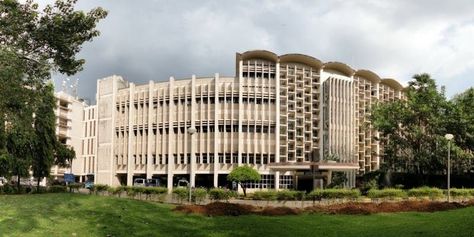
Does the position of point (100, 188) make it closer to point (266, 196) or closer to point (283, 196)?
point (266, 196)

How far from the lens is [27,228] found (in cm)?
1545

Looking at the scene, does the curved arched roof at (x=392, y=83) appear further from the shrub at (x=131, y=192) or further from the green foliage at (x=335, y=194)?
the shrub at (x=131, y=192)

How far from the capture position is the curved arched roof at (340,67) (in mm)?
74500

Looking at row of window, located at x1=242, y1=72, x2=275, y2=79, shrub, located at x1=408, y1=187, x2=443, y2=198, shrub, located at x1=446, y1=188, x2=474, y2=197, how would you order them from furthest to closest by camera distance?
row of window, located at x1=242, y1=72, x2=275, y2=79 < shrub, located at x1=446, y1=188, x2=474, y2=197 < shrub, located at x1=408, y1=187, x2=443, y2=198

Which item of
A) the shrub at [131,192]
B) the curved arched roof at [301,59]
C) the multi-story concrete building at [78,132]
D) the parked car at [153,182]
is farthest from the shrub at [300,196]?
the multi-story concrete building at [78,132]

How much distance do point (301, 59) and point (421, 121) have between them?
20430mm

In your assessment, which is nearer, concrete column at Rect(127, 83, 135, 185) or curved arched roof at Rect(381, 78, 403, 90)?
concrete column at Rect(127, 83, 135, 185)

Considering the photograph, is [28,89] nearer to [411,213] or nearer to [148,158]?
[411,213]

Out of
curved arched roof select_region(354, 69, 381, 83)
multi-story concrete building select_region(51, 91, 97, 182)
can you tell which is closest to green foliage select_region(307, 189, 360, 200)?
curved arched roof select_region(354, 69, 381, 83)

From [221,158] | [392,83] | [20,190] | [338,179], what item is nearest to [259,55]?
[221,158]

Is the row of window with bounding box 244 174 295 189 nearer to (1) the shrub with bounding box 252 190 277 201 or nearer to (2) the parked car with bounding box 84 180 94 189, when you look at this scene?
(2) the parked car with bounding box 84 180 94 189

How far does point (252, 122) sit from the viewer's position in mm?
69750

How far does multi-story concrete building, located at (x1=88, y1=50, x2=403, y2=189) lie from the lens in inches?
2741

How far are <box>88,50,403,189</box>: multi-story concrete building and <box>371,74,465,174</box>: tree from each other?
925cm
